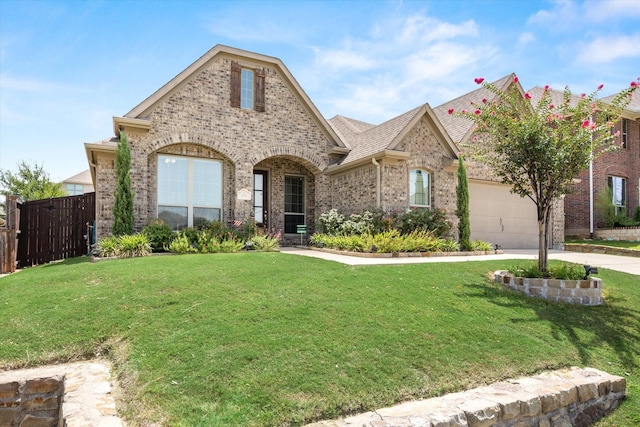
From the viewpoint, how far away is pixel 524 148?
780 cm

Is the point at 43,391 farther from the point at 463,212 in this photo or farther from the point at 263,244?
the point at 463,212

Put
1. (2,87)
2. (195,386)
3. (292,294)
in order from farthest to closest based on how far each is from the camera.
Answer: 1. (2,87)
2. (292,294)
3. (195,386)

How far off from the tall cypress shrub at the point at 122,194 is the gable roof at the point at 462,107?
12.0 metres

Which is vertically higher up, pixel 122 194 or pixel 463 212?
pixel 122 194

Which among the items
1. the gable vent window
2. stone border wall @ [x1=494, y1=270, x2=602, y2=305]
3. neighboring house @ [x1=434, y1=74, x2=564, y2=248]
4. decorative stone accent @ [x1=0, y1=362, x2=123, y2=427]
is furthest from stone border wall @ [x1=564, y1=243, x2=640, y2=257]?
decorative stone accent @ [x1=0, y1=362, x2=123, y2=427]

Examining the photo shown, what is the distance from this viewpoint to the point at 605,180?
→ 20.6 metres

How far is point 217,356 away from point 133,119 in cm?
1048

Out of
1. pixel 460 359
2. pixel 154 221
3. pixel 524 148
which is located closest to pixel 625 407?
pixel 460 359

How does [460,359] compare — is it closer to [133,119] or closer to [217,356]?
[217,356]

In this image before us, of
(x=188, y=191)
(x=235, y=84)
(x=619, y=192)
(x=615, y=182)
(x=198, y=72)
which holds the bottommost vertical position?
(x=188, y=191)

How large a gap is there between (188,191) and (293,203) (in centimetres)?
446

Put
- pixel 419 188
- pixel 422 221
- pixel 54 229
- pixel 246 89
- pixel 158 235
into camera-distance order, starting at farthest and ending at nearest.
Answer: pixel 419 188
pixel 246 89
pixel 422 221
pixel 54 229
pixel 158 235

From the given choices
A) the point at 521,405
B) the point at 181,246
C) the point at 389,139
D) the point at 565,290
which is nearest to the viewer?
the point at 521,405

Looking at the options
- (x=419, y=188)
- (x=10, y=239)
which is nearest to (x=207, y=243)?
(x=10, y=239)
